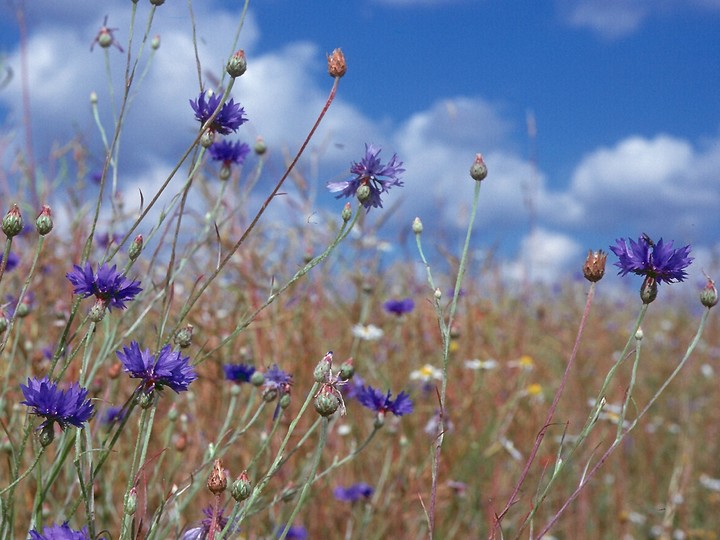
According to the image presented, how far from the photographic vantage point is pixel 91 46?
5.25ft

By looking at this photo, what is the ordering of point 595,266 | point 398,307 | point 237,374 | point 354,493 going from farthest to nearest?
point 398,307 < point 354,493 < point 237,374 < point 595,266

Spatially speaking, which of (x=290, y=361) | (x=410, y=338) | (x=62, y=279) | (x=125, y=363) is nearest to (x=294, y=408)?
(x=290, y=361)

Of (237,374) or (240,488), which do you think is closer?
(240,488)

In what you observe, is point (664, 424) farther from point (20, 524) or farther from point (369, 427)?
point (20, 524)

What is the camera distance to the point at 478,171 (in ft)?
3.78

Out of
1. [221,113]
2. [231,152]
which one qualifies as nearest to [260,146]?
[231,152]

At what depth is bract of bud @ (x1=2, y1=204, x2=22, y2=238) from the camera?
98 centimetres

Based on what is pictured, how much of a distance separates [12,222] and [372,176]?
0.47 metres

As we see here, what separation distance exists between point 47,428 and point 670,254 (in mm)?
777

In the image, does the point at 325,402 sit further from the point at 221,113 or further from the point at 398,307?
the point at 398,307

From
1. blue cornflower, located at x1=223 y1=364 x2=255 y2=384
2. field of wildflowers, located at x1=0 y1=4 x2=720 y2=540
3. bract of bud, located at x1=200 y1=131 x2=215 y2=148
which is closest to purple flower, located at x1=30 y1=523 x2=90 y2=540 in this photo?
field of wildflowers, located at x1=0 y1=4 x2=720 y2=540

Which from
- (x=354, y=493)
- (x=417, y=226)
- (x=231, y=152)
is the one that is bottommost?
(x=354, y=493)

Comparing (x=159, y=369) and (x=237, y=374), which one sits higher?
(x=237, y=374)

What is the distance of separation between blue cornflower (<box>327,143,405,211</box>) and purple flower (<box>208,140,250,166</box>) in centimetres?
40
